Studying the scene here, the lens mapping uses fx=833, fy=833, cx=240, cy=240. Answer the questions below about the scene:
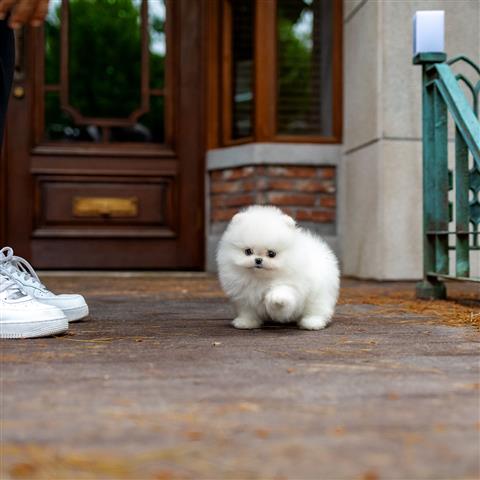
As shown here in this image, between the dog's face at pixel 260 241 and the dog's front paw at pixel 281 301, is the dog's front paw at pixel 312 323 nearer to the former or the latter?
the dog's front paw at pixel 281 301

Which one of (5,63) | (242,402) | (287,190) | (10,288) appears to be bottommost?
(242,402)

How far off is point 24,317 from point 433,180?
183cm

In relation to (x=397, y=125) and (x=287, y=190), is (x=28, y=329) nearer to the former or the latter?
(x=397, y=125)

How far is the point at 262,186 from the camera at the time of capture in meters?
4.57

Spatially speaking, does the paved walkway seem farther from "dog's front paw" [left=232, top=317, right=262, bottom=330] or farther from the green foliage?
the green foliage

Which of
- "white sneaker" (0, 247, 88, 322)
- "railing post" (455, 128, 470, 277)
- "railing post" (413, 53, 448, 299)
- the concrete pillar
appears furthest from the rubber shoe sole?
the concrete pillar

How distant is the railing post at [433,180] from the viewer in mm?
3207

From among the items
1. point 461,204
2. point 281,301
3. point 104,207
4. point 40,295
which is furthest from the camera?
point 104,207

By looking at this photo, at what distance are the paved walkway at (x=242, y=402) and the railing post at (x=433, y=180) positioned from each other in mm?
864

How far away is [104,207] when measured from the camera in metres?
4.79

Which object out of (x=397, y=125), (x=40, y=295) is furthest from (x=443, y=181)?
(x=40, y=295)

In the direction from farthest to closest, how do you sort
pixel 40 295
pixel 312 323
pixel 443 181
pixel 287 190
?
pixel 287 190
pixel 443 181
pixel 40 295
pixel 312 323

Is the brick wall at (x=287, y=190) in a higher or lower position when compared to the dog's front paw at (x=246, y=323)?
higher

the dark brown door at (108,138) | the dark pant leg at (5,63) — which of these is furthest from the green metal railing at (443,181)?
the dark brown door at (108,138)
